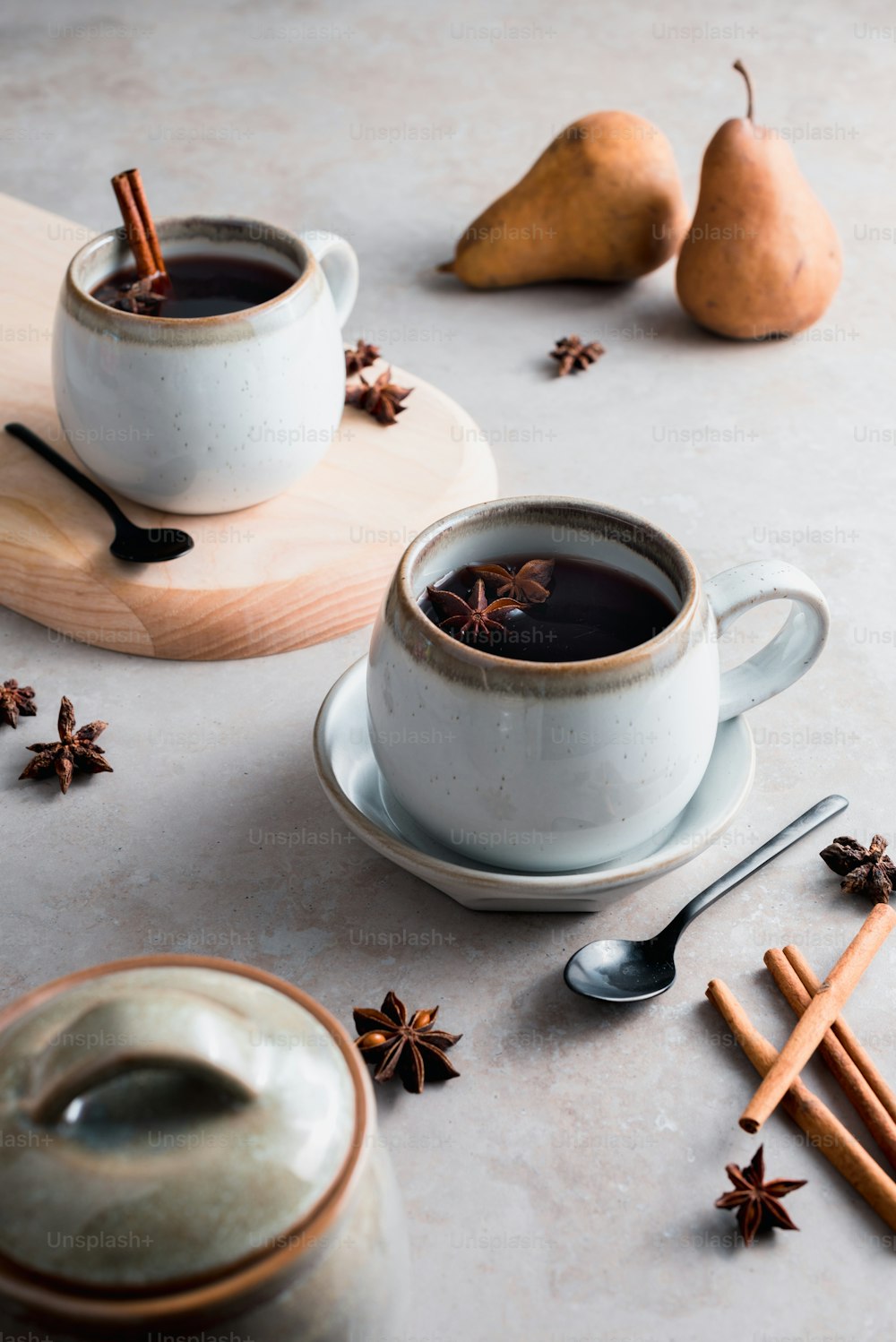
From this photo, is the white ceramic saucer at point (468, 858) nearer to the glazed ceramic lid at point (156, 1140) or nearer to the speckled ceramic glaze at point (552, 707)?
the speckled ceramic glaze at point (552, 707)

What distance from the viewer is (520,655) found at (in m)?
0.79

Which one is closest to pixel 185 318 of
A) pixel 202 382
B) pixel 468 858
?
pixel 202 382

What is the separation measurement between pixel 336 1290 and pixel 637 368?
1241 millimetres

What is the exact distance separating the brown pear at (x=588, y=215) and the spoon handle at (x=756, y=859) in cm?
94

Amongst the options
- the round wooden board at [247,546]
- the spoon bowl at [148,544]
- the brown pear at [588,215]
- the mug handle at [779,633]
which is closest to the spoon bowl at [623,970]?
the mug handle at [779,633]

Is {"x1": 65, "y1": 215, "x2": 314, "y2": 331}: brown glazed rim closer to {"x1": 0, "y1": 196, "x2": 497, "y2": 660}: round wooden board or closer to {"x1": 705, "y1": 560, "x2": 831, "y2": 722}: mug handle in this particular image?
{"x1": 0, "y1": 196, "x2": 497, "y2": 660}: round wooden board

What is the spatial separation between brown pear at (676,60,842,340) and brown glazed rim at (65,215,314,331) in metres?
0.57

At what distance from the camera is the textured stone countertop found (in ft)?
2.28

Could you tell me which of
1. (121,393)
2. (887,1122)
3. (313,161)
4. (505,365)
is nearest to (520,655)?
(887,1122)

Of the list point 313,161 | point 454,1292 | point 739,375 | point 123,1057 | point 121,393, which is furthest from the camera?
point 313,161

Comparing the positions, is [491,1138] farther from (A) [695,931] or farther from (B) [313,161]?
(B) [313,161]

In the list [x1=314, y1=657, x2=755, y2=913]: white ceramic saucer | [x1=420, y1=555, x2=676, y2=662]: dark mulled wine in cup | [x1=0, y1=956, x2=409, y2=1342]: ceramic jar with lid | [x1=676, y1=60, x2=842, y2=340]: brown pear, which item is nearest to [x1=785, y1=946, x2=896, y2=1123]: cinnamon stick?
[x1=314, y1=657, x2=755, y2=913]: white ceramic saucer

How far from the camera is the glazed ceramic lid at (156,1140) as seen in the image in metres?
0.45

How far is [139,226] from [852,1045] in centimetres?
88
